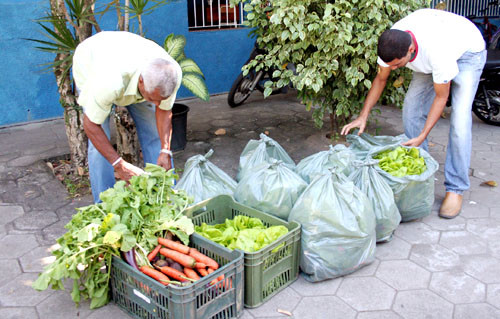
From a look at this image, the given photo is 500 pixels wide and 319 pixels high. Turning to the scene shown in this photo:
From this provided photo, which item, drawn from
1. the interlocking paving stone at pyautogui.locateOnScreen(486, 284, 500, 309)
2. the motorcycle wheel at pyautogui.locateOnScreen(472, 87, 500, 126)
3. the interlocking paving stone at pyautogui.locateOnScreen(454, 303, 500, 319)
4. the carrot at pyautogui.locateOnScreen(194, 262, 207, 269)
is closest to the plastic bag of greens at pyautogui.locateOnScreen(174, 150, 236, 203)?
the carrot at pyautogui.locateOnScreen(194, 262, 207, 269)

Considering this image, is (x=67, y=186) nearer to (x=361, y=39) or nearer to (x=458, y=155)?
(x=361, y=39)

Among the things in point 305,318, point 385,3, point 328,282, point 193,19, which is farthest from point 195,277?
point 193,19

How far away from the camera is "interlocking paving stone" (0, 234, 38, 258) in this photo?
3.25 meters

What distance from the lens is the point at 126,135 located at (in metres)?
4.33

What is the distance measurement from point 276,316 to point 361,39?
8.14 feet

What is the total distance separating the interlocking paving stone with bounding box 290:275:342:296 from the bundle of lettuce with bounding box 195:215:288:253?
14.6 inches

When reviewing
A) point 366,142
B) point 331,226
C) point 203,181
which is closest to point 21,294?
point 203,181

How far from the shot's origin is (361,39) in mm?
4094

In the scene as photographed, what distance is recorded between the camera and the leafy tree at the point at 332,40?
405 centimetres

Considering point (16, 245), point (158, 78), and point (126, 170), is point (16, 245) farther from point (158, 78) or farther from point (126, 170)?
point (158, 78)

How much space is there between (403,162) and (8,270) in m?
2.77

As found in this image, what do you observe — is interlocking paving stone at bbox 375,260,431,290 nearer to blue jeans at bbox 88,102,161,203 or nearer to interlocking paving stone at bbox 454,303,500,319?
interlocking paving stone at bbox 454,303,500,319

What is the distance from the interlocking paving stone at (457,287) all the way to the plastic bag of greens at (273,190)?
1.00 meters

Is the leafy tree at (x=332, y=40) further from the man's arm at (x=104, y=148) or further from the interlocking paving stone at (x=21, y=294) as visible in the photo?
the interlocking paving stone at (x=21, y=294)
